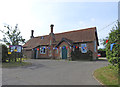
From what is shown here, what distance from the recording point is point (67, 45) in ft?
74.2

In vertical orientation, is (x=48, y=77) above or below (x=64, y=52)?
below

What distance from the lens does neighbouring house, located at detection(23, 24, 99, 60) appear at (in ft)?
71.5

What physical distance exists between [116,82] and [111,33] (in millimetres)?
3078

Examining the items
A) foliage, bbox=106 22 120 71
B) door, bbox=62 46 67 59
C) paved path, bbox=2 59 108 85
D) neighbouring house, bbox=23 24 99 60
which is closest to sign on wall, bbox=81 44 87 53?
neighbouring house, bbox=23 24 99 60

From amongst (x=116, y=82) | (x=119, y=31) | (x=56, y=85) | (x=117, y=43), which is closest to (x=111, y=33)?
(x=119, y=31)

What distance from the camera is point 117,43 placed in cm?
600

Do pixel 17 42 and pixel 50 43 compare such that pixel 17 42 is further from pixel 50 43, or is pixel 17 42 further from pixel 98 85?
pixel 98 85

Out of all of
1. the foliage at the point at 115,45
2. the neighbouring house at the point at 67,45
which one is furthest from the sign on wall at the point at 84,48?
the foliage at the point at 115,45

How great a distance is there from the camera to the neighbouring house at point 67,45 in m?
21.8

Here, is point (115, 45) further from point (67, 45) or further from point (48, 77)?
point (67, 45)

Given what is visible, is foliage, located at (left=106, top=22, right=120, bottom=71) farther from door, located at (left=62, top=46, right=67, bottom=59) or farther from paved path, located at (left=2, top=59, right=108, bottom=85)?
door, located at (left=62, top=46, right=67, bottom=59)

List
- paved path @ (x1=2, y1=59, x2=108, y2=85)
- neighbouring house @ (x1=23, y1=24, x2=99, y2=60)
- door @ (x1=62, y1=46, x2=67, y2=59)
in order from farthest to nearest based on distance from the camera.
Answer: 1. door @ (x1=62, y1=46, x2=67, y2=59)
2. neighbouring house @ (x1=23, y1=24, x2=99, y2=60)
3. paved path @ (x1=2, y1=59, x2=108, y2=85)

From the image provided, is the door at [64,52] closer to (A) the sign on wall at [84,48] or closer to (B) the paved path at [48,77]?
(A) the sign on wall at [84,48]

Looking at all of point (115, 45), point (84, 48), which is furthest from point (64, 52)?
point (115, 45)
